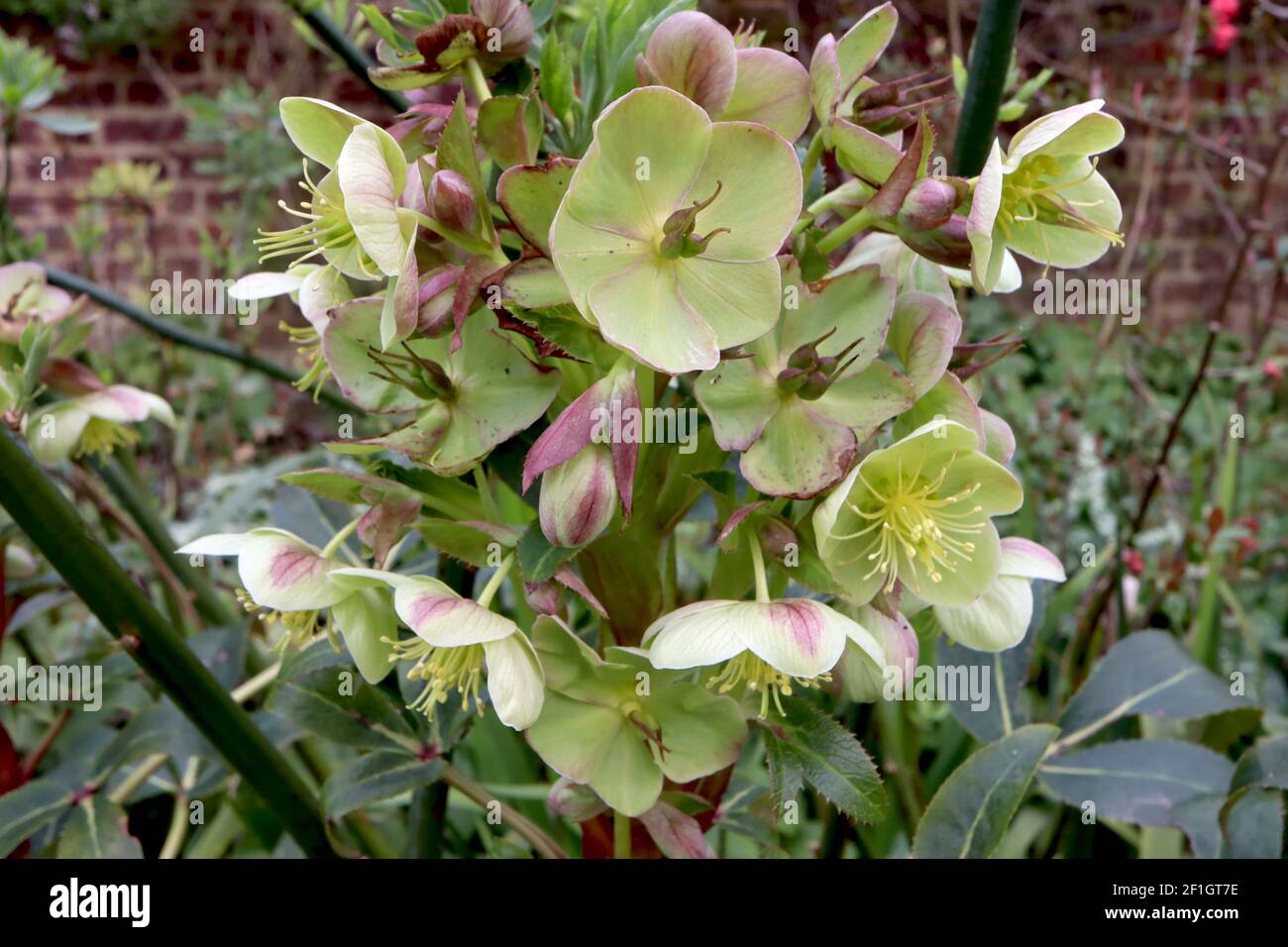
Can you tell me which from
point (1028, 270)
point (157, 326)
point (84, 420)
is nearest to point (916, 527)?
point (84, 420)

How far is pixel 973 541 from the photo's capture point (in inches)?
A: 17.7

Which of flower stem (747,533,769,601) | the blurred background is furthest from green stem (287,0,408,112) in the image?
the blurred background

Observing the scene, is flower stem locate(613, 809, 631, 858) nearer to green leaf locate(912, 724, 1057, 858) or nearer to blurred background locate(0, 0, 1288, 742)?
green leaf locate(912, 724, 1057, 858)

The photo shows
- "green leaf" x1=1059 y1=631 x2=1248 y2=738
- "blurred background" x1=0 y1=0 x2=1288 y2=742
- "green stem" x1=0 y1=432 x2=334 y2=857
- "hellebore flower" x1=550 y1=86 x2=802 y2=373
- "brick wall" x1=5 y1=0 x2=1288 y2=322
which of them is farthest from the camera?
"brick wall" x1=5 y1=0 x2=1288 y2=322

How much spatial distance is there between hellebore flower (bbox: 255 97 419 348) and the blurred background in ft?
3.28

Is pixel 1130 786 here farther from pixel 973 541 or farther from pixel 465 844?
pixel 465 844

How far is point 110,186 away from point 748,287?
1.42m

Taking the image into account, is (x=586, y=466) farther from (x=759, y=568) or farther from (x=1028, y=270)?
(x=1028, y=270)

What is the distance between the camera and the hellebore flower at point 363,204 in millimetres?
382

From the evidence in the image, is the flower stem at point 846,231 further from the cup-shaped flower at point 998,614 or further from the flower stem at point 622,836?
the flower stem at point 622,836

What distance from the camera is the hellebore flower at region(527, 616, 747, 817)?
1.47 ft

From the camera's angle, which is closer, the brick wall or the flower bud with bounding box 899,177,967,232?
the flower bud with bounding box 899,177,967,232

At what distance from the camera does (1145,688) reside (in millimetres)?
734

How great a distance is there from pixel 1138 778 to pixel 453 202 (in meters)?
0.57
